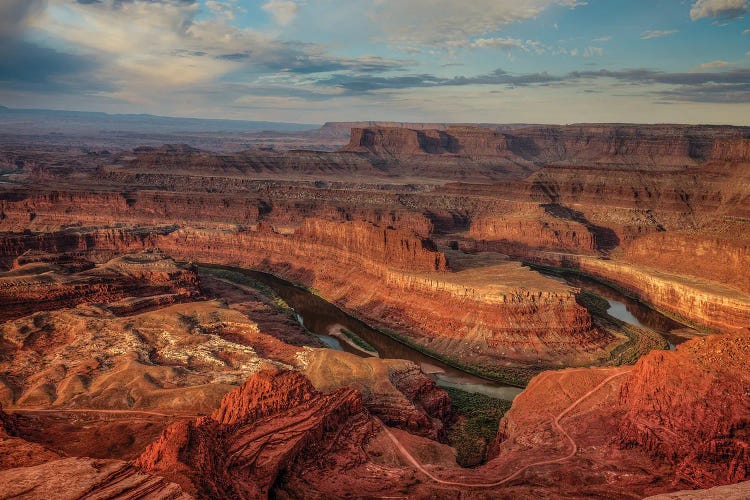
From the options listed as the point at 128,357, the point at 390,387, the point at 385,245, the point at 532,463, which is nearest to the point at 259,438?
the point at 390,387

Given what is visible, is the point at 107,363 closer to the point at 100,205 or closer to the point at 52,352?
the point at 52,352

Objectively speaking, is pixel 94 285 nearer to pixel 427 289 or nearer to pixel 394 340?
pixel 394 340

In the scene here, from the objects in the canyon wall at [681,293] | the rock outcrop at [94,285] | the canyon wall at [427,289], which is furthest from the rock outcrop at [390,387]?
the canyon wall at [681,293]

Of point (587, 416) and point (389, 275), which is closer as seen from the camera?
point (587, 416)

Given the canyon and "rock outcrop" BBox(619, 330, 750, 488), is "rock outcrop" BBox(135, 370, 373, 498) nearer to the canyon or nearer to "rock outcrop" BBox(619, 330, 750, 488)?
the canyon

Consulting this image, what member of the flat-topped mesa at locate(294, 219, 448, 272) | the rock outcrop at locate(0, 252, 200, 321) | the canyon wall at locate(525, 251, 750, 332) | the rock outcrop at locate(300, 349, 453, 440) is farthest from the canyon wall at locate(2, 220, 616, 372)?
the rock outcrop at locate(0, 252, 200, 321)

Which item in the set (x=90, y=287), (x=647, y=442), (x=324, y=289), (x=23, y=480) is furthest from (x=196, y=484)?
(x=324, y=289)
